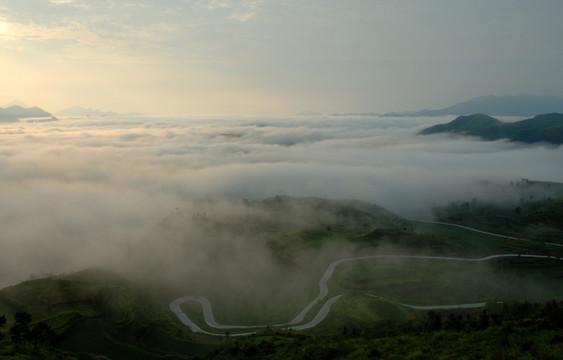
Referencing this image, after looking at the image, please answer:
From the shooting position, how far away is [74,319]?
130 m

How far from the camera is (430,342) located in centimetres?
8469

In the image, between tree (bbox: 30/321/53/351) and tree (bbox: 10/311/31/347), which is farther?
tree (bbox: 30/321/53/351)

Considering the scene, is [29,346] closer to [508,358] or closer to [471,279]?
[508,358]

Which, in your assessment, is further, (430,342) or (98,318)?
(98,318)

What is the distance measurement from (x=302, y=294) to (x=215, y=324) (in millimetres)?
44385

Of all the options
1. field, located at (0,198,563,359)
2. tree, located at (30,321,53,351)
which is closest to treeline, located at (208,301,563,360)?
field, located at (0,198,563,359)

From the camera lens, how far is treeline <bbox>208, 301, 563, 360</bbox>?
6888cm

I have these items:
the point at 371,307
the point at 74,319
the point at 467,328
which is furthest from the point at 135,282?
the point at 467,328

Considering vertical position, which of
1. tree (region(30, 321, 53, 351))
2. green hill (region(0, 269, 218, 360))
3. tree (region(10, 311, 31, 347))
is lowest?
green hill (region(0, 269, 218, 360))

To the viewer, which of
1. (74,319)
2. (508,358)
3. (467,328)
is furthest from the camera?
(74,319)

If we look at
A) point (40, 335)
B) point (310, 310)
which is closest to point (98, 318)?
point (40, 335)

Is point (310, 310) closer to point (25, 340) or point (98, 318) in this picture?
point (98, 318)

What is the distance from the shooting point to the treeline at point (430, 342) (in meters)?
68.9

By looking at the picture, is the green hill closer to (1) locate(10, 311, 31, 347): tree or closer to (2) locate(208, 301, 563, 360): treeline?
(1) locate(10, 311, 31, 347): tree
